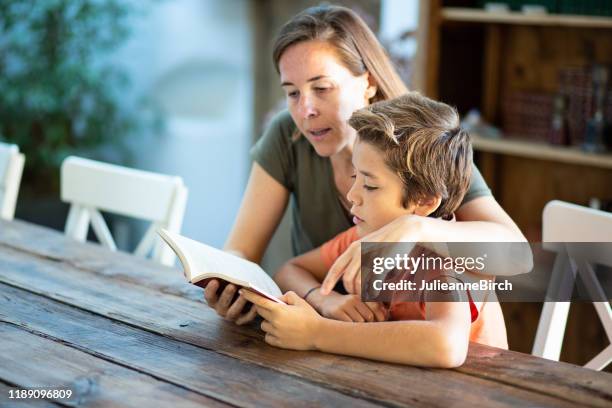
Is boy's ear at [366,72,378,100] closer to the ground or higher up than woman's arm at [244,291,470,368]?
higher up

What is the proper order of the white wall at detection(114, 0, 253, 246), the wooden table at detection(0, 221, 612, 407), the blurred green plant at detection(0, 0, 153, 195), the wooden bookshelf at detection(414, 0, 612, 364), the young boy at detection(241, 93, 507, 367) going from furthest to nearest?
the white wall at detection(114, 0, 253, 246)
the blurred green plant at detection(0, 0, 153, 195)
the wooden bookshelf at detection(414, 0, 612, 364)
the young boy at detection(241, 93, 507, 367)
the wooden table at detection(0, 221, 612, 407)

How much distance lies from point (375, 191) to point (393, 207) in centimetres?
4

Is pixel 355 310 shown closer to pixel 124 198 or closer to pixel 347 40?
pixel 347 40

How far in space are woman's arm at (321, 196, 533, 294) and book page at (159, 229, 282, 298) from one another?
0.46 feet

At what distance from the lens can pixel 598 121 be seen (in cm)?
288

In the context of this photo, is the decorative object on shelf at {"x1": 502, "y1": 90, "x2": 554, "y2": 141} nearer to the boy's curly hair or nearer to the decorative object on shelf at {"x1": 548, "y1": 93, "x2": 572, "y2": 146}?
the decorative object on shelf at {"x1": 548, "y1": 93, "x2": 572, "y2": 146}

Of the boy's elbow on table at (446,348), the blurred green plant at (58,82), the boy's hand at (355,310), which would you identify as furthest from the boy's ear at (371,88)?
the blurred green plant at (58,82)

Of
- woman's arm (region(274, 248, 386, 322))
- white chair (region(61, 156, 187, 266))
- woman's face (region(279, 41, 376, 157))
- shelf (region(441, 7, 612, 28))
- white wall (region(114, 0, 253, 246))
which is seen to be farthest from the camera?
white wall (region(114, 0, 253, 246))

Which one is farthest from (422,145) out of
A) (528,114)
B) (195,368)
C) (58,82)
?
(58,82)

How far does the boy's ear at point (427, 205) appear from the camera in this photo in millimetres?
1554

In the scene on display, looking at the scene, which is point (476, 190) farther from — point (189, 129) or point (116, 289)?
point (189, 129)

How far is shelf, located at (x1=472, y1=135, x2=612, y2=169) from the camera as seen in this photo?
2.80 m

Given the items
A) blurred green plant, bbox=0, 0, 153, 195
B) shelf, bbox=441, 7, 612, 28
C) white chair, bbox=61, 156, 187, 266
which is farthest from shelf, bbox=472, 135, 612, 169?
blurred green plant, bbox=0, 0, 153, 195

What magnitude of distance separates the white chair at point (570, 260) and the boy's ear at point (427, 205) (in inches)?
14.9
